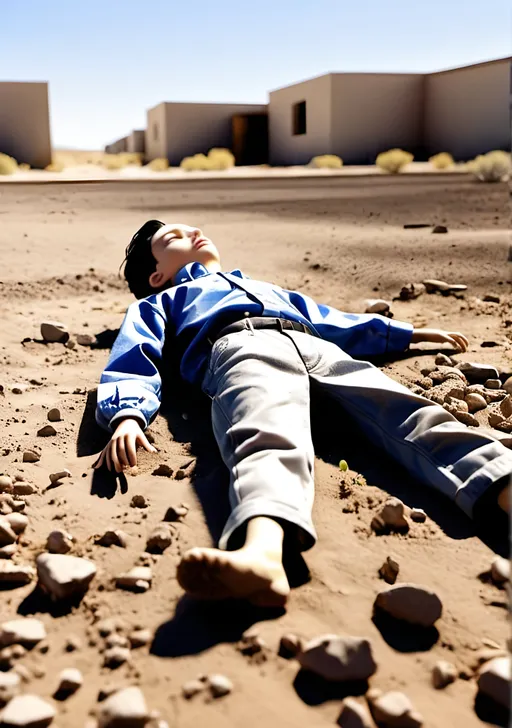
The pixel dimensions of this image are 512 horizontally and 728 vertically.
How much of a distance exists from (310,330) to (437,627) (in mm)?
1791

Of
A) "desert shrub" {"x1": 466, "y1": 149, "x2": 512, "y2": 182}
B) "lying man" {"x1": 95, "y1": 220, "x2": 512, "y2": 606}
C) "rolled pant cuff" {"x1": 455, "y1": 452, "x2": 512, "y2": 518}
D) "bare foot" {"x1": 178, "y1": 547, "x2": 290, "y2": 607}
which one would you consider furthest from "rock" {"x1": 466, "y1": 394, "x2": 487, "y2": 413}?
"desert shrub" {"x1": 466, "y1": 149, "x2": 512, "y2": 182}

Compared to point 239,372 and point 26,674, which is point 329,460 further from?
point 26,674

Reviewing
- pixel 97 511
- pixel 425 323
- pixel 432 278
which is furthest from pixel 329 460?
pixel 432 278

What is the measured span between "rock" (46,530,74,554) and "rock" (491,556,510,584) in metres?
1.07

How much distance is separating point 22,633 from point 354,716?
0.71 meters

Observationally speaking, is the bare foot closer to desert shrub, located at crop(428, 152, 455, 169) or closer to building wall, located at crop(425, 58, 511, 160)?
building wall, located at crop(425, 58, 511, 160)

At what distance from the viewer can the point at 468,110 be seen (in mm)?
20656

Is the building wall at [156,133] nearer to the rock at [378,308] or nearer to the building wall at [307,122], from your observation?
the building wall at [307,122]

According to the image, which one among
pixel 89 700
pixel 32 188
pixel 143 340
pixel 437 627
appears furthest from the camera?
pixel 32 188

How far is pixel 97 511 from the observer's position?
2.12 metres

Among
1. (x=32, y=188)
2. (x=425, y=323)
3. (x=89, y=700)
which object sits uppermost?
(x=32, y=188)

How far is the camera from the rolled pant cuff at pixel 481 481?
6.48 ft

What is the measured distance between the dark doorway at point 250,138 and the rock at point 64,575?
26.3 m

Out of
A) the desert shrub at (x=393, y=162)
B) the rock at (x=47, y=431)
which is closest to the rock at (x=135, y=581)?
the rock at (x=47, y=431)
